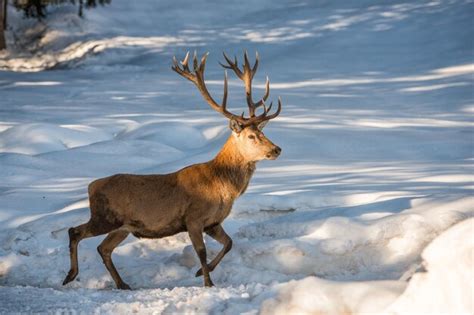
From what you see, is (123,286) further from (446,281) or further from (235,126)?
(446,281)

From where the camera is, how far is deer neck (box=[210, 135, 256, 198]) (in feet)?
25.0

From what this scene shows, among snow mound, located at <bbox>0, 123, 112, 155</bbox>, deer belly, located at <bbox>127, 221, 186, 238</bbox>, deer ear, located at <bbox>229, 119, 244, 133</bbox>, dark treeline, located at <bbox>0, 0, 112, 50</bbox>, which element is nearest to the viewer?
deer belly, located at <bbox>127, 221, 186, 238</bbox>

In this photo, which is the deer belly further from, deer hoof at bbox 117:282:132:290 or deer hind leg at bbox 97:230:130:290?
deer hoof at bbox 117:282:132:290

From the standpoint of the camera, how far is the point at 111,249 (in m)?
7.65

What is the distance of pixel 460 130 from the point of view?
14.5m

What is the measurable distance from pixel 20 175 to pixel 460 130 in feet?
23.8

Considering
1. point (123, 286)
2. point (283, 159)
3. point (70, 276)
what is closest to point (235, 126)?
point (123, 286)

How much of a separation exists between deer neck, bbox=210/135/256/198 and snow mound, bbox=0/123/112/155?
5.49m

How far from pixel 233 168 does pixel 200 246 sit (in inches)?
29.8

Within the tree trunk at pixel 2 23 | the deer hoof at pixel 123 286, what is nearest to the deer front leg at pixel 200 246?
the deer hoof at pixel 123 286

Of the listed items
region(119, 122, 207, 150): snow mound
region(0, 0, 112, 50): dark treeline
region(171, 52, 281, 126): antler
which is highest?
region(0, 0, 112, 50): dark treeline

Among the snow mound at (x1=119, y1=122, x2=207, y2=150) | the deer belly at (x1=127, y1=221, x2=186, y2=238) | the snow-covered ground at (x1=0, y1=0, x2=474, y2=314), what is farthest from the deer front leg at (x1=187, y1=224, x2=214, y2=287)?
the snow mound at (x1=119, y1=122, x2=207, y2=150)

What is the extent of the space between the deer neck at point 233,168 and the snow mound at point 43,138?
5.49 meters

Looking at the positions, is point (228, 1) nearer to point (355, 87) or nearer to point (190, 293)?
point (355, 87)
